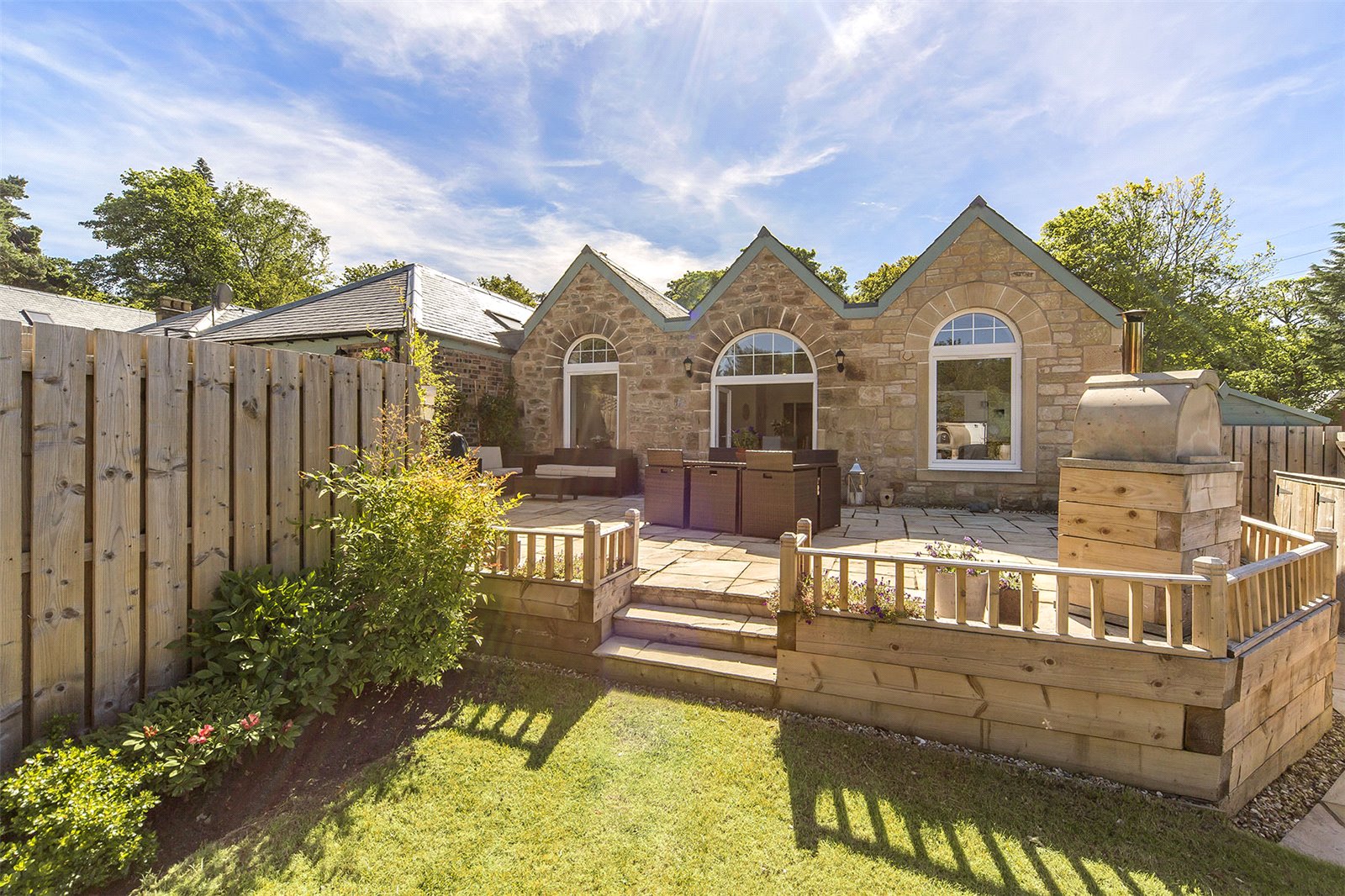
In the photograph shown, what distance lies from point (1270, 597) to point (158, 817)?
628 cm

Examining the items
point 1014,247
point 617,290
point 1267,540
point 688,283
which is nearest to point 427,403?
point 617,290

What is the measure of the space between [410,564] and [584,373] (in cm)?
814

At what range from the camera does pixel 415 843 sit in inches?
99.2

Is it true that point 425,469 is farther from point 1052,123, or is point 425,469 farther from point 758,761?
point 1052,123

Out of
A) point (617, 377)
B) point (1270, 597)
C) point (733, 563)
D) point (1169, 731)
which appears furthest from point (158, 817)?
point (617, 377)

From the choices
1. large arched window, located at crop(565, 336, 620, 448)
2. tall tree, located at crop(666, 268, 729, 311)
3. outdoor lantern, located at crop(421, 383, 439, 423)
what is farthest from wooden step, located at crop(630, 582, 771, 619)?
tall tree, located at crop(666, 268, 729, 311)

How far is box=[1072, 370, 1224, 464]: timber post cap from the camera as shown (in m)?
3.32

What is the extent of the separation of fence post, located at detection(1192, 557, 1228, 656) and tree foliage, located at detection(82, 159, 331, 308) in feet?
114

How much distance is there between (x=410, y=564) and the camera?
10.7 ft

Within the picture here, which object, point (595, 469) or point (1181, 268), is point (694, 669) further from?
point (1181, 268)

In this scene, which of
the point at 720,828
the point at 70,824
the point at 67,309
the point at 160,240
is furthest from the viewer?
the point at 160,240

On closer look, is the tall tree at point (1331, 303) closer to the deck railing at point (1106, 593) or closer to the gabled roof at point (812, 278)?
the gabled roof at point (812, 278)

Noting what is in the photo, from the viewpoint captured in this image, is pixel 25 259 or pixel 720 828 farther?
pixel 25 259

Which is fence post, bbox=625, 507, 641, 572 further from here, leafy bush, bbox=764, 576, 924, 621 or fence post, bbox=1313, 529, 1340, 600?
fence post, bbox=1313, 529, 1340, 600
